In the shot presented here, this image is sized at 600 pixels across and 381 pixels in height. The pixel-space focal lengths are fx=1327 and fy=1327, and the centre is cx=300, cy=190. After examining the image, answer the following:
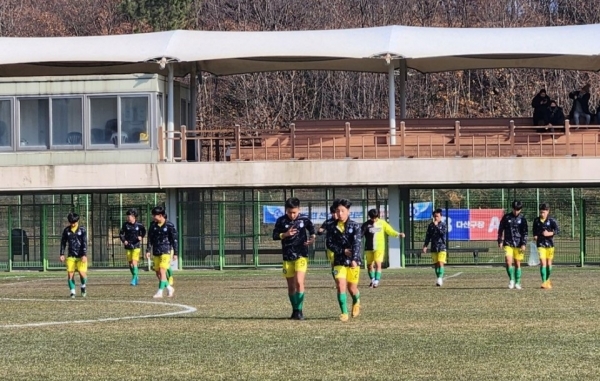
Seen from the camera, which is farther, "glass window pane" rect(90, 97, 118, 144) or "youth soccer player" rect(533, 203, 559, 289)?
"glass window pane" rect(90, 97, 118, 144)

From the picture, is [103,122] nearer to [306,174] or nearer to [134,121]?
[134,121]

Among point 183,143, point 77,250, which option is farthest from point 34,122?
point 77,250

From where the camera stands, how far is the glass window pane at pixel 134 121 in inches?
1726

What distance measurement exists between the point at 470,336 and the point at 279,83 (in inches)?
2360

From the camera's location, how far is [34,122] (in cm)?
4425

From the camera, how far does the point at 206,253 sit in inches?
1726

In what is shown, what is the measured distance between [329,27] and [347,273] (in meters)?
58.8

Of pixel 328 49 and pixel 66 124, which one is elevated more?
pixel 328 49

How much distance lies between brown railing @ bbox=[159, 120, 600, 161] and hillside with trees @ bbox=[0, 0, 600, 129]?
2896 cm

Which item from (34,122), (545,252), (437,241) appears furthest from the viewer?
(34,122)

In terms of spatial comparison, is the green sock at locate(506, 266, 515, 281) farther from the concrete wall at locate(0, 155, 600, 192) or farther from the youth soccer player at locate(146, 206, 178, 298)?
the concrete wall at locate(0, 155, 600, 192)

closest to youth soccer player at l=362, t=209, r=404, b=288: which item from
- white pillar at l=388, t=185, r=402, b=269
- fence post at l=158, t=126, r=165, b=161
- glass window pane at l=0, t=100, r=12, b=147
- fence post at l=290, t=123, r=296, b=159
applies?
white pillar at l=388, t=185, r=402, b=269

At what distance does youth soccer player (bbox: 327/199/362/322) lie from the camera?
64.8ft

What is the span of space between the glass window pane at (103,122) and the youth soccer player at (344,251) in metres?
24.9
